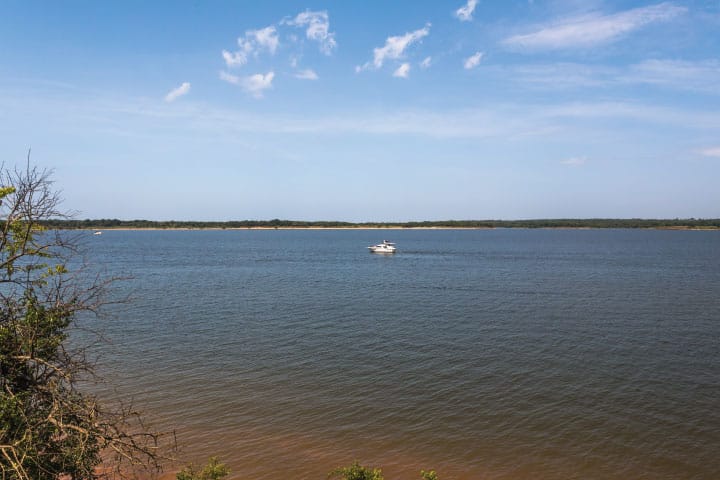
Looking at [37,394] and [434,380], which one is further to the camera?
[434,380]

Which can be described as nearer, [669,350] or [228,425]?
→ [228,425]

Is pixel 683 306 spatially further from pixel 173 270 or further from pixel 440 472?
pixel 173 270

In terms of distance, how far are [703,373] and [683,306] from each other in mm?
20752

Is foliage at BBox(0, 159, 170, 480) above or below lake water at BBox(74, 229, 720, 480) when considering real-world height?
above

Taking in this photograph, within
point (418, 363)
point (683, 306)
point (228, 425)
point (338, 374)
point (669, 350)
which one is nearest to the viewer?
point (228, 425)

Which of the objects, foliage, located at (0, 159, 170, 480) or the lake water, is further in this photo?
the lake water

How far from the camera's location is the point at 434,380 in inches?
906

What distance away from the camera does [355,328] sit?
1323 inches

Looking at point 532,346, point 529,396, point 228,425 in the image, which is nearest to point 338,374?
point 228,425

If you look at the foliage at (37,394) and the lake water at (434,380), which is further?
the lake water at (434,380)

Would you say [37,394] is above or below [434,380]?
above

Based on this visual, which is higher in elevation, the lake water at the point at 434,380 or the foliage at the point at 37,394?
the foliage at the point at 37,394

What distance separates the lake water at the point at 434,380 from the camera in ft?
52.7

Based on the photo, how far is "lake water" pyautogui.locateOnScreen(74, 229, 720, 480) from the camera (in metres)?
16.1
